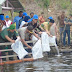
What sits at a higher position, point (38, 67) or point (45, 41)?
point (45, 41)

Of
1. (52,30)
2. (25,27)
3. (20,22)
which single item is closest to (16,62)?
(25,27)

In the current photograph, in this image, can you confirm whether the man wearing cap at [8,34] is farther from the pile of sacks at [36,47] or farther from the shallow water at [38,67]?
the shallow water at [38,67]

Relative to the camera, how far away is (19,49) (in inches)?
491

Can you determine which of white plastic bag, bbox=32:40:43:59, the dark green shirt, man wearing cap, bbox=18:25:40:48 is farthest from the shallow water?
the dark green shirt

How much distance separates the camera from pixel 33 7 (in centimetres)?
3102

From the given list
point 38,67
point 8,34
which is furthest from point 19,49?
point 38,67

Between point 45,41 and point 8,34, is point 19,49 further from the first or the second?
point 45,41

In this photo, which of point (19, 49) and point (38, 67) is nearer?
point (38, 67)

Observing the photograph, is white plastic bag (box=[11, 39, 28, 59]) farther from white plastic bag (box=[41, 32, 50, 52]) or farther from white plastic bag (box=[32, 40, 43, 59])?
white plastic bag (box=[41, 32, 50, 52])

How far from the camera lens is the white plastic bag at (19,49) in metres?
12.4

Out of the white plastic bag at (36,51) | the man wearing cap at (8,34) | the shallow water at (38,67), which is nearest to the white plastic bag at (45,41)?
the white plastic bag at (36,51)

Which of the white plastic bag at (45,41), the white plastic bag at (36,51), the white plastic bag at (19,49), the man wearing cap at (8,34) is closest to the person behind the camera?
the man wearing cap at (8,34)

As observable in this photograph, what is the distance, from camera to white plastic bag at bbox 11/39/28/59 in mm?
12367

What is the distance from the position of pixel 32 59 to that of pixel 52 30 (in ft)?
10.2
